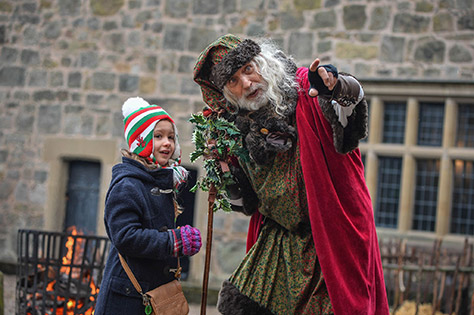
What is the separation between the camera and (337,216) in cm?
278

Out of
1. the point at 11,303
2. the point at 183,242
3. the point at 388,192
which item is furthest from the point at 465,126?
the point at 11,303

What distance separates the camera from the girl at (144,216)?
2855mm

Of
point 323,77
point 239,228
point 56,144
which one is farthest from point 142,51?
point 323,77

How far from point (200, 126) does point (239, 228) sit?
4506 millimetres

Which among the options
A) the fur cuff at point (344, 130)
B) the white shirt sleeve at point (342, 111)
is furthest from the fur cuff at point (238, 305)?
the white shirt sleeve at point (342, 111)

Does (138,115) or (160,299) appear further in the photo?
(138,115)

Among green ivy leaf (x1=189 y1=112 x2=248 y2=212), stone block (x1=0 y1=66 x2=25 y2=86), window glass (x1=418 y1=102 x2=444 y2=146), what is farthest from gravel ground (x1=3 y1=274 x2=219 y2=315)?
green ivy leaf (x1=189 y1=112 x2=248 y2=212)

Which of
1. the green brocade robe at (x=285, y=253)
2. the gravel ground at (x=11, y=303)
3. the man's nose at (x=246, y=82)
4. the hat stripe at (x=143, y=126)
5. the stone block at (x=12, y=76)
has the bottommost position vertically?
the gravel ground at (x=11, y=303)

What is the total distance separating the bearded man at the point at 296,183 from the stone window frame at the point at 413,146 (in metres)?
3.94

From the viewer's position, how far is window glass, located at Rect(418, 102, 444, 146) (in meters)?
6.84

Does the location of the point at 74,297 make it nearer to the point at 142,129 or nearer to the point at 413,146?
the point at 142,129

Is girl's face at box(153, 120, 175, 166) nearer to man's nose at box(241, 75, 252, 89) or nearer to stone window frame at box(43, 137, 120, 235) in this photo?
man's nose at box(241, 75, 252, 89)

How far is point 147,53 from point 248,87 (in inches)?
208

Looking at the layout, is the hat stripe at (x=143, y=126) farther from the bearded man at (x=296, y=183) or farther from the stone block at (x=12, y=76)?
the stone block at (x=12, y=76)
